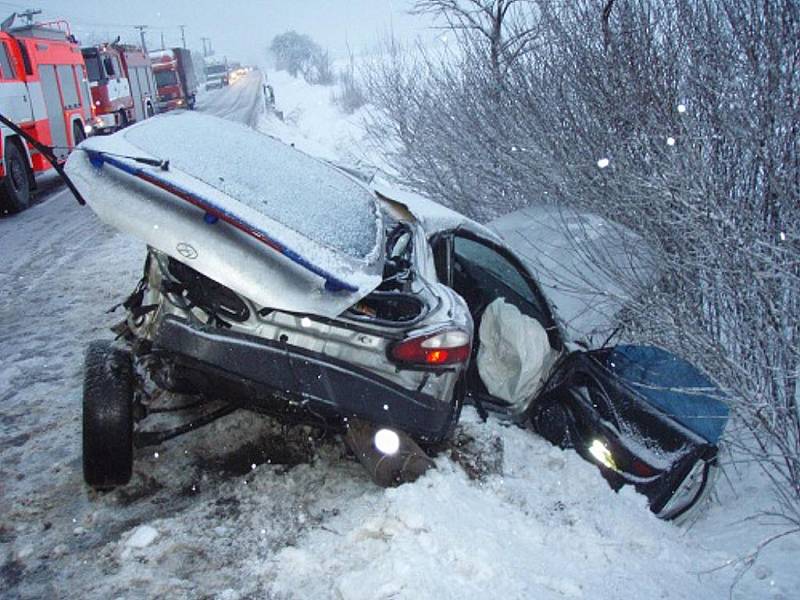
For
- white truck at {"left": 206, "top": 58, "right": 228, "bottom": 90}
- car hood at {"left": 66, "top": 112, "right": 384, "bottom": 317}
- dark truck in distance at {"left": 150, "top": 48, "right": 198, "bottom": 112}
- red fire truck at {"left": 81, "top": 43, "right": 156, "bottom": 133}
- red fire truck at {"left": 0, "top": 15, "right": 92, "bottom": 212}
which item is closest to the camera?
car hood at {"left": 66, "top": 112, "right": 384, "bottom": 317}

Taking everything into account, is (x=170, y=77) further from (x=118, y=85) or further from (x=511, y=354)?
(x=511, y=354)

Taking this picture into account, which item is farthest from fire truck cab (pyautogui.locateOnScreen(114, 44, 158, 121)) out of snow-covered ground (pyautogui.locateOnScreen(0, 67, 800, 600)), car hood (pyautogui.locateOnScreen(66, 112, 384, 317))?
car hood (pyautogui.locateOnScreen(66, 112, 384, 317))

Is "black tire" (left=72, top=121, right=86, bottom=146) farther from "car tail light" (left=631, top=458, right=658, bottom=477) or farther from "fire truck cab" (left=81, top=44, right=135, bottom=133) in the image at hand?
"car tail light" (left=631, top=458, right=658, bottom=477)

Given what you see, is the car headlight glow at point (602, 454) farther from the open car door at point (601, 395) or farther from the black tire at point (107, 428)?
the black tire at point (107, 428)

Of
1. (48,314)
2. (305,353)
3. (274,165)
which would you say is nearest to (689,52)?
(274,165)

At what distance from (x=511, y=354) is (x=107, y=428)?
2413 millimetres

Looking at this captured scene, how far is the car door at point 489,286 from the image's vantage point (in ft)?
14.3

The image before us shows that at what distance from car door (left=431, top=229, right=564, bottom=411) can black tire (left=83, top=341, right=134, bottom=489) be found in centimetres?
203

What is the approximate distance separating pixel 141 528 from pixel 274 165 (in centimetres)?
207

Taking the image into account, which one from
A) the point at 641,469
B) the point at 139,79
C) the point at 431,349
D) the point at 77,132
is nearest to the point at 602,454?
the point at 641,469

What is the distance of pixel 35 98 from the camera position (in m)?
11.8

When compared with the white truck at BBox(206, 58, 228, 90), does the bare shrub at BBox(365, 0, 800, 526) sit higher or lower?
lower

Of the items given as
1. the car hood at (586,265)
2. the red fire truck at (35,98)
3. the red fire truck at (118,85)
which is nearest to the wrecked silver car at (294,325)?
the car hood at (586,265)

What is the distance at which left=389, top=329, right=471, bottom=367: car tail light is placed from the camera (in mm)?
3119
